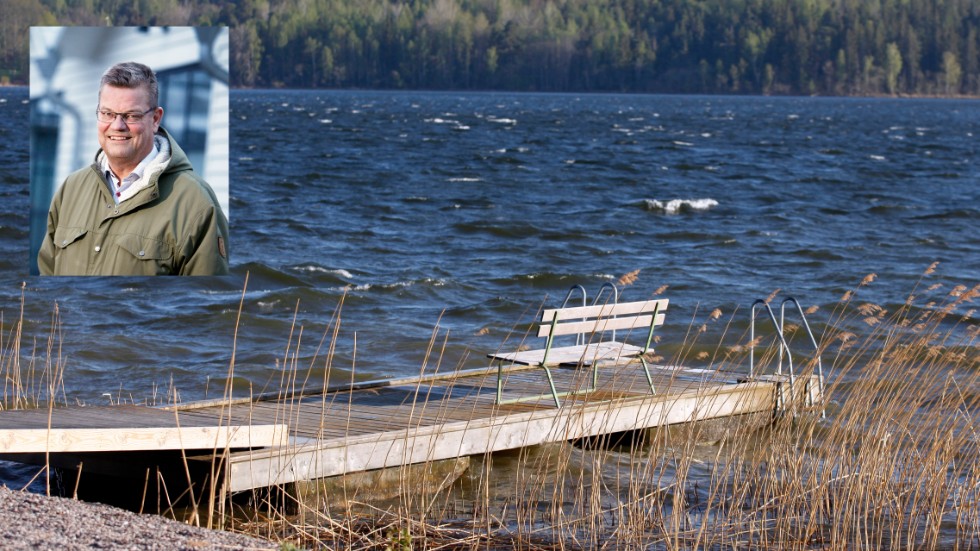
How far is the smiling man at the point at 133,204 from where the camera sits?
8297mm

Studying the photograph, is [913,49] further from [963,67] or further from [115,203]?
[115,203]

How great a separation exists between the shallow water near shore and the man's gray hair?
6.19ft

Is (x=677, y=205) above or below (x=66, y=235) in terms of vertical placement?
below

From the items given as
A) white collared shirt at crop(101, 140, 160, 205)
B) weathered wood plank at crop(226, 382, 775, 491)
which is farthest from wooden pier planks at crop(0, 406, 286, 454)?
white collared shirt at crop(101, 140, 160, 205)

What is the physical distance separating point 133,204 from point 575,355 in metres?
2.91

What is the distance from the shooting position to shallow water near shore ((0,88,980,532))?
46.0ft

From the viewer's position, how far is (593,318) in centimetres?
864

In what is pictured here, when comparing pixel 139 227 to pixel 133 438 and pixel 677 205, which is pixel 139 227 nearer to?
pixel 133 438

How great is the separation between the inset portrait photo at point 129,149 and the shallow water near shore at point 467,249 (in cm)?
109

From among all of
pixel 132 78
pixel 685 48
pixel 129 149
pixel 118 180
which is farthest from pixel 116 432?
pixel 685 48

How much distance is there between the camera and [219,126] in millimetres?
8500

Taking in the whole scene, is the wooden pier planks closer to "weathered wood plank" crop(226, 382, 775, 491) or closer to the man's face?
"weathered wood plank" crop(226, 382, 775, 491)

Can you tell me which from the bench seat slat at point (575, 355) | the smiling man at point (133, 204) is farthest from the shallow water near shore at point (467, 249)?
the bench seat slat at point (575, 355)

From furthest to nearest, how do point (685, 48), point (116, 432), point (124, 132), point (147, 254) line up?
1. point (685, 48)
2. point (147, 254)
3. point (124, 132)
4. point (116, 432)
